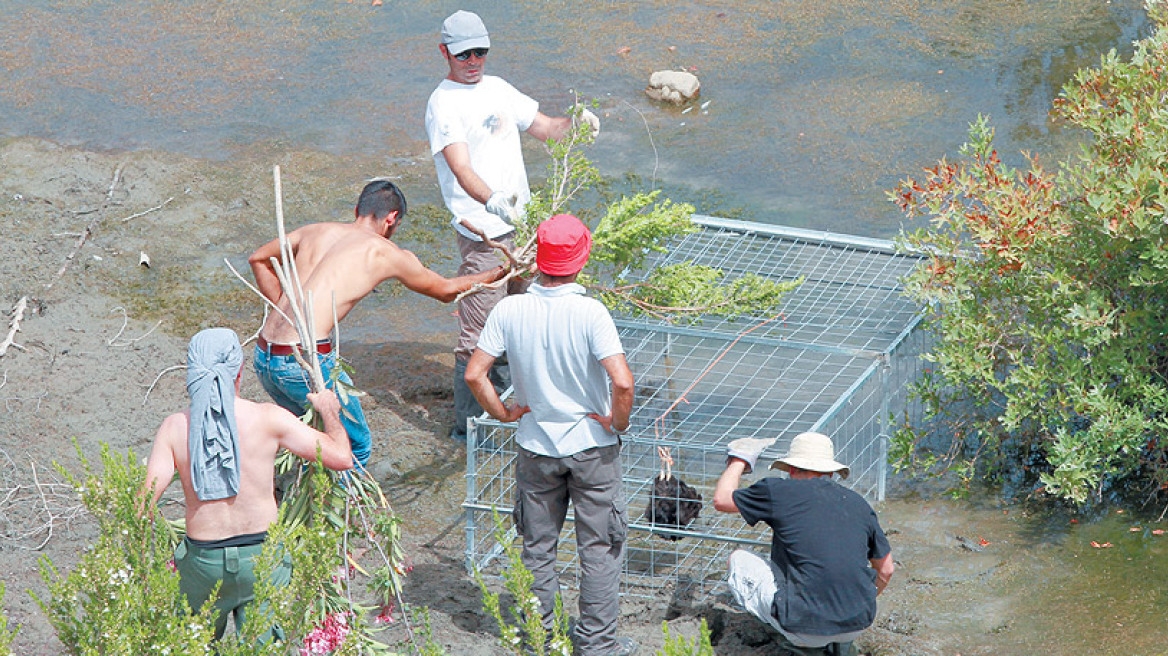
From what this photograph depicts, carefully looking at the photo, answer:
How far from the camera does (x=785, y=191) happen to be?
877 centimetres

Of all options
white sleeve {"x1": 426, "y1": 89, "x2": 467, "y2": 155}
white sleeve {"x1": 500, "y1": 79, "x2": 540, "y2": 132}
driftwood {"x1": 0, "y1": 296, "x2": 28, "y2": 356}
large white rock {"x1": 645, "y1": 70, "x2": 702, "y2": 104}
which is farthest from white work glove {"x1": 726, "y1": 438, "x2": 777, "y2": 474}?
large white rock {"x1": 645, "y1": 70, "x2": 702, "y2": 104}

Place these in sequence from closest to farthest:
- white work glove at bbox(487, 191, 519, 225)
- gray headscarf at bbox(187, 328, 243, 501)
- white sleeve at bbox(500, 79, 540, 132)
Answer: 1. gray headscarf at bbox(187, 328, 243, 501)
2. white work glove at bbox(487, 191, 519, 225)
3. white sleeve at bbox(500, 79, 540, 132)

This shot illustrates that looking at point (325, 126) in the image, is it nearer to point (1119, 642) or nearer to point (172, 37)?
point (172, 37)

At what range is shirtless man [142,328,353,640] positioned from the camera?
3.98 m

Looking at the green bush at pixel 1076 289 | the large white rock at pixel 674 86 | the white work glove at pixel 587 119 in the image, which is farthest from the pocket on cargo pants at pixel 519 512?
the large white rock at pixel 674 86

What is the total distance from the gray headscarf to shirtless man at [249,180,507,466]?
966 millimetres

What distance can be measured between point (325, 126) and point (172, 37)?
282cm

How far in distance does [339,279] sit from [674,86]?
541cm

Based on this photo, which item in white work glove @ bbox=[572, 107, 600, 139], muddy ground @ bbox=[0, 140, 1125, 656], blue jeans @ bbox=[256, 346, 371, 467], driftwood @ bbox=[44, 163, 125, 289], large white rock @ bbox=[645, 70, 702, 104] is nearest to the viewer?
muddy ground @ bbox=[0, 140, 1125, 656]

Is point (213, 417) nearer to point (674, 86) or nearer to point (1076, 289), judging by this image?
point (1076, 289)

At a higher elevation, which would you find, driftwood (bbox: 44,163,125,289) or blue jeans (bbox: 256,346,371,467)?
blue jeans (bbox: 256,346,371,467)

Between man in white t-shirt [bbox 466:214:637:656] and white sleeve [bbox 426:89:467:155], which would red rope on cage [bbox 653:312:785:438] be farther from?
white sleeve [bbox 426:89:467:155]

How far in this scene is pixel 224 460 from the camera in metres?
4.00

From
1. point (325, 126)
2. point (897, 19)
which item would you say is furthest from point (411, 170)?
point (897, 19)
